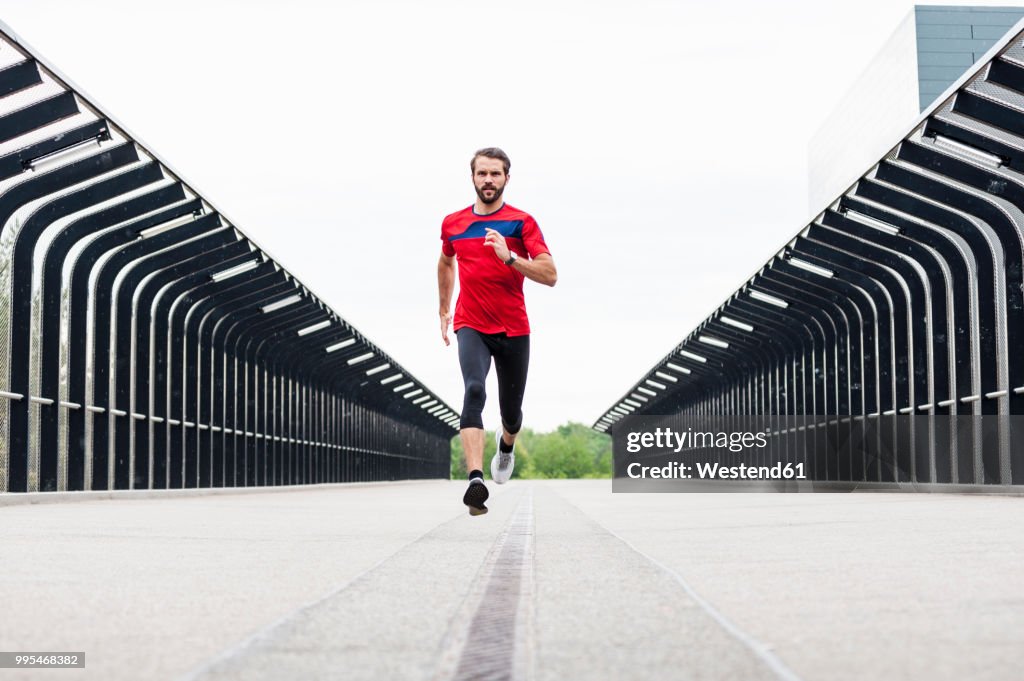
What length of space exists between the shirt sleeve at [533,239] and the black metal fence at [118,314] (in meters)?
4.74

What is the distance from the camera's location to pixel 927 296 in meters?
17.8

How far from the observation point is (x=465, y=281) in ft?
25.7

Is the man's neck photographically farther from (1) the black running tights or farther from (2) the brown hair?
(1) the black running tights

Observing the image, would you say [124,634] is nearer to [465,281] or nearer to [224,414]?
[465,281]

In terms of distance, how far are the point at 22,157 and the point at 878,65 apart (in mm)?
76928

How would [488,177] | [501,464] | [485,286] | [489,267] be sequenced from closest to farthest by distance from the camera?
[488,177]
[489,267]
[485,286]
[501,464]

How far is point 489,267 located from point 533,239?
28 cm

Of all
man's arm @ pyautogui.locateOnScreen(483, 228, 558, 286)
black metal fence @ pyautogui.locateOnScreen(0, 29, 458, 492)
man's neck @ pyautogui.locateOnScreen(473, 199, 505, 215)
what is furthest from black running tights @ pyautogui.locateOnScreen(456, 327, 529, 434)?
black metal fence @ pyautogui.locateOnScreen(0, 29, 458, 492)

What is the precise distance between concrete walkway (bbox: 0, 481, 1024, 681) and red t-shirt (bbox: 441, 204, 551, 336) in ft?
3.87

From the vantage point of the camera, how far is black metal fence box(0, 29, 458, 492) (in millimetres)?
12477

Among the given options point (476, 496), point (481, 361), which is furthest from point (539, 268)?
point (476, 496)

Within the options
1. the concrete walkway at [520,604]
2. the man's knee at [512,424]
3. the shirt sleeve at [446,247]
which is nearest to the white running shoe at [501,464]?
the man's knee at [512,424]

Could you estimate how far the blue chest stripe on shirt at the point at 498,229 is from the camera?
760cm

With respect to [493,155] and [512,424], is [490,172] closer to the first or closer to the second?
[493,155]
